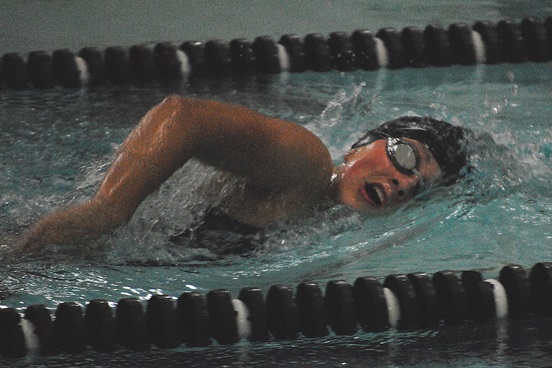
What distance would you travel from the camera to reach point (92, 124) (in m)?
3.00

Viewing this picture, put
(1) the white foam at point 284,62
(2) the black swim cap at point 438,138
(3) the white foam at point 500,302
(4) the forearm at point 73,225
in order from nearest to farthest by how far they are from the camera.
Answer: (4) the forearm at point 73,225, (3) the white foam at point 500,302, (2) the black swim cap at point 438,138, (1) the white foam at point 284,62

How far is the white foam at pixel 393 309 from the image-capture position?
2047 millimetres

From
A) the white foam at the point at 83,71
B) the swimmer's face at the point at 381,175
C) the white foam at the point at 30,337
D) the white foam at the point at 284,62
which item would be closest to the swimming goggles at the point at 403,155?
the swimmer's face at the point at 381,175

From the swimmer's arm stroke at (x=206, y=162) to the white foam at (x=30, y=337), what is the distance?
189mm

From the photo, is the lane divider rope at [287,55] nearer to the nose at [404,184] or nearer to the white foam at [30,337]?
the nose at [404,184]

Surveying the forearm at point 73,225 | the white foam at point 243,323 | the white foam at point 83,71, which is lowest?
the white foam at point 243,323

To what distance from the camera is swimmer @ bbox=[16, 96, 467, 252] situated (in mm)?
2008

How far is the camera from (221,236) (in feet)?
7.69

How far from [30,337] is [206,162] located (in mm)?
552

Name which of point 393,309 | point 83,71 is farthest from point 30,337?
point 83,71

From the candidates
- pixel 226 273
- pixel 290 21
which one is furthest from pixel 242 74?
pixel 226 273

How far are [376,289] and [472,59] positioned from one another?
183cm

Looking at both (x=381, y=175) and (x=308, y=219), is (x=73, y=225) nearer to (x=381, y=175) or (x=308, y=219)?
(x=308, y=219)

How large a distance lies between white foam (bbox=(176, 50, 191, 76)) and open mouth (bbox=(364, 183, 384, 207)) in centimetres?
126
